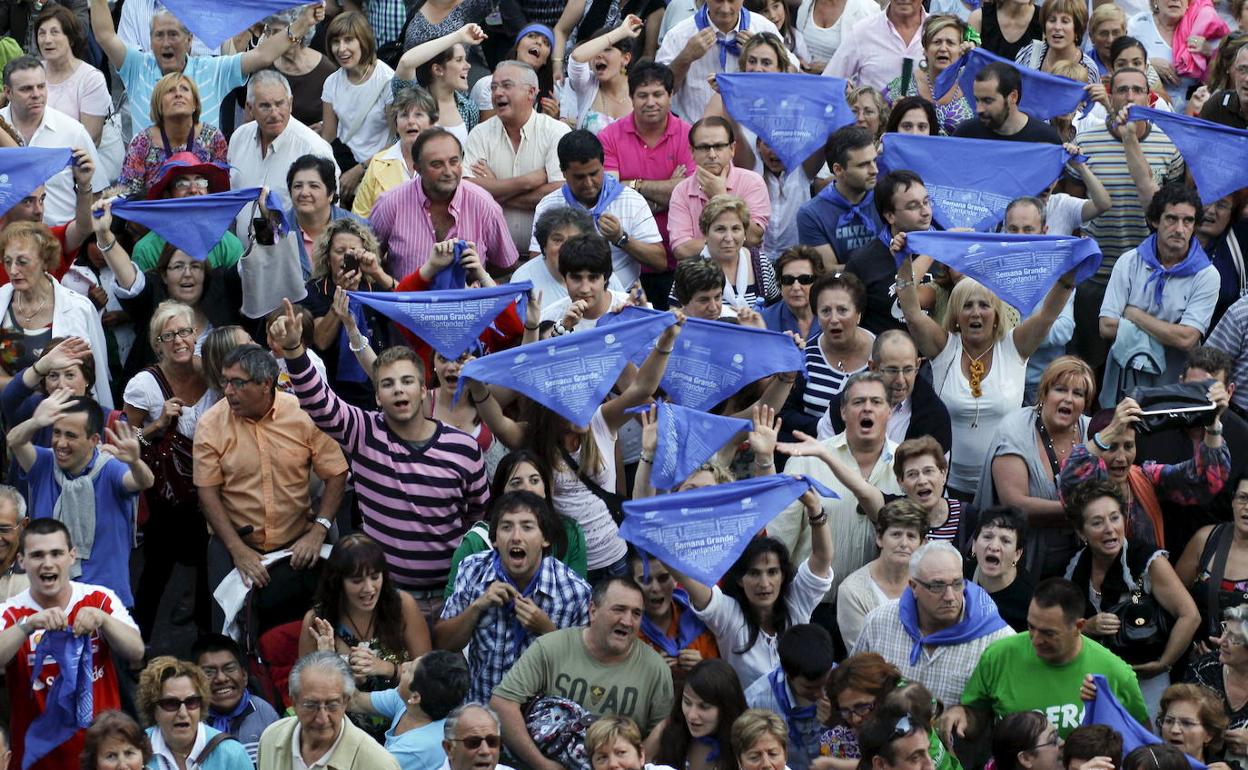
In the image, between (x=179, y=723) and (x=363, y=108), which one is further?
(x=363, y=108)

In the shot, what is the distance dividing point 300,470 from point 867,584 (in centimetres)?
277

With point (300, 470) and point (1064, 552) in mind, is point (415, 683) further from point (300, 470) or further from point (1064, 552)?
point (1064, 552)

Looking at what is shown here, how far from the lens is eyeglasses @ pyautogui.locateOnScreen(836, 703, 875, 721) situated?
32.3ft

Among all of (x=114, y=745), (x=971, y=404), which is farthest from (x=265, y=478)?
(x=971, y=404)

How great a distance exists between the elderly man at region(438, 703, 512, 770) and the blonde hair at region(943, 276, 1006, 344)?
375 centimetres

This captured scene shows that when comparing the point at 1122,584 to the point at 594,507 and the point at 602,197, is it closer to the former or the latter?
the point at 594,507

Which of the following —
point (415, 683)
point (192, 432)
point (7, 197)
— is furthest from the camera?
point (7, 197)

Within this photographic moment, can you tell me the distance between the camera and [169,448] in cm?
1165

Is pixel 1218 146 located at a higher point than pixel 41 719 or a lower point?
higher

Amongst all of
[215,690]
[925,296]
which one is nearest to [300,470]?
[215,690]

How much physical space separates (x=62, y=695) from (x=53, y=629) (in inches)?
12.4

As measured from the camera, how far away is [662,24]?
15703mm

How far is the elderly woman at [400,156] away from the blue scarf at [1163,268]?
4075 millimetres

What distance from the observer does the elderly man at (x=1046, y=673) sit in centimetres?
Result: 1006
